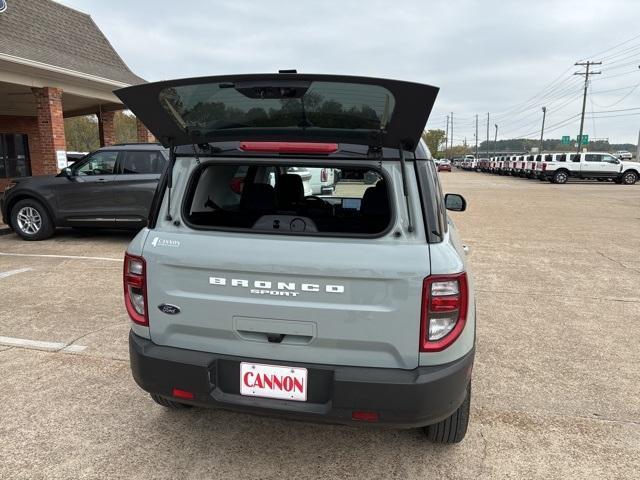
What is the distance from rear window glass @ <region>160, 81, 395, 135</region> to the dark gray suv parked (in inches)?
237

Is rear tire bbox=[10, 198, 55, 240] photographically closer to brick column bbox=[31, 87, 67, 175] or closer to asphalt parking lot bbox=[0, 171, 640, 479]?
asphalt parking lot bbox=[0, 171, 640, 479]

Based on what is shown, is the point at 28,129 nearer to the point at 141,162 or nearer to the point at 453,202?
the point at 141,162

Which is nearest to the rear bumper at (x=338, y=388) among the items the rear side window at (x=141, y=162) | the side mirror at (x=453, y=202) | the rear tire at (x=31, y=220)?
the side mirror at (x=453, y=202)

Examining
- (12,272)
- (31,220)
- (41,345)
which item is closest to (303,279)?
(41,345)

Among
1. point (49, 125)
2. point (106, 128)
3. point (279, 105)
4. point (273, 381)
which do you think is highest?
point (106, 128)

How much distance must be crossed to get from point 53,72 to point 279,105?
11087 mm

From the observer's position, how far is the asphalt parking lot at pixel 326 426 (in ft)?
8.27

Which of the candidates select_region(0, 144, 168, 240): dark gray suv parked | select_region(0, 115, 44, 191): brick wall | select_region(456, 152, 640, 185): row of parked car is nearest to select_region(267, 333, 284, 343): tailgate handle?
select_region(0, 144, 168, 240): dark gray suv parked

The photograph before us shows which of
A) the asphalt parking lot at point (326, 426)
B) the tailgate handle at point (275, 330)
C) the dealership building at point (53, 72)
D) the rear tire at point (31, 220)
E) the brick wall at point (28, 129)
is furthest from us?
the brick wall at point (28, 129)

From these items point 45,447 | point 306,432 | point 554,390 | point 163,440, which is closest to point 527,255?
point 554,390

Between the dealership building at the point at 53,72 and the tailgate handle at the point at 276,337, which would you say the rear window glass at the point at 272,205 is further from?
the dealership building at the point at 53,72

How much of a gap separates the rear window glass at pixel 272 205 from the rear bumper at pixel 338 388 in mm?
644

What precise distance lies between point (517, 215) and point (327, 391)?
12.2 m

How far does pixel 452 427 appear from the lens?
257 cm
